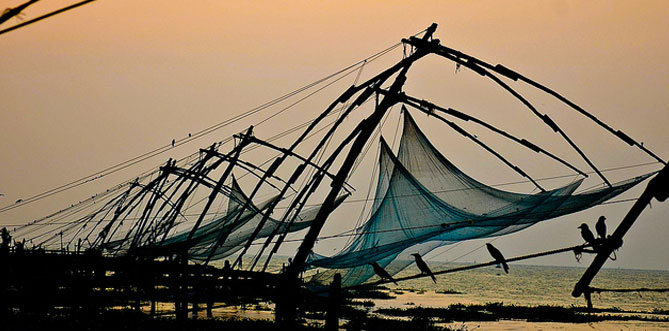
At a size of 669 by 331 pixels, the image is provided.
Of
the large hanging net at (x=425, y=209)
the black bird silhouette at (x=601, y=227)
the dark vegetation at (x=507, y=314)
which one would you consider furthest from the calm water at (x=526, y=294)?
the black bird silhouette at (x=601, y=227)

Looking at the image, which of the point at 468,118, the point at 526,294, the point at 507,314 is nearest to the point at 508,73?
the point at 468,118

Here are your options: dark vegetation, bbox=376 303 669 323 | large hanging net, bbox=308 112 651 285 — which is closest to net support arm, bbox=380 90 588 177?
large hanging net, bbox=308 112 651 285

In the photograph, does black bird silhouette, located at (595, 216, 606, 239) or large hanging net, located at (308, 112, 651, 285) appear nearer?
black bird silhouette, located at (595, 216, 606, 239)

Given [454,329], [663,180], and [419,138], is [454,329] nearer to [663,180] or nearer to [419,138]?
[419,138]

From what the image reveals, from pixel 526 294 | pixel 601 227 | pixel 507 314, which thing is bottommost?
pixel 507 314

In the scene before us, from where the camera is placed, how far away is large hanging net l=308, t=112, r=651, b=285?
10.4 metres

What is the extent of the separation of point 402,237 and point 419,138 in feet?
5.45

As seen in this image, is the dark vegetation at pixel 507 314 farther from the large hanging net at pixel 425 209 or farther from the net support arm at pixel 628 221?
the net support arm at pixel 628 221

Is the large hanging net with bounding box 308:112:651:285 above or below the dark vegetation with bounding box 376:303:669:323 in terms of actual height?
above

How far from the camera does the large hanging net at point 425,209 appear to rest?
10.4 meters

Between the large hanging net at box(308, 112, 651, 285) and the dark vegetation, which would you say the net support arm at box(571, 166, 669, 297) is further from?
the dark vegetation

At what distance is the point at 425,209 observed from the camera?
12.0 metres

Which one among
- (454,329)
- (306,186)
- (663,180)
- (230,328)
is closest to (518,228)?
(306,186)

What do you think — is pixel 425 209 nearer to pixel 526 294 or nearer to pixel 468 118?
pixel 468 118
